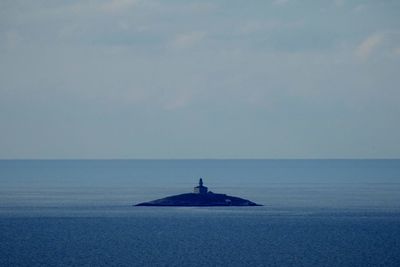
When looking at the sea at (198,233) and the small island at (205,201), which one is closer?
the sea at (198,233)

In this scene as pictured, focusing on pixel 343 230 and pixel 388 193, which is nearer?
pixel 343 230

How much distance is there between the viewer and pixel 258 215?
117 metres

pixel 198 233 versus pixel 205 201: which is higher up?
pixel 205 201

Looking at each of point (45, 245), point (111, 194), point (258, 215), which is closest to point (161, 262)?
point (45, 245)

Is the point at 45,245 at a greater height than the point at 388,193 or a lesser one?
lesser

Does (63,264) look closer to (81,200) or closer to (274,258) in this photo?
(274,258)

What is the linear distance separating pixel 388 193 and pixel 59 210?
7356 cm

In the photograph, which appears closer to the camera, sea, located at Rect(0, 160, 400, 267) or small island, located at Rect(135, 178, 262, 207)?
sea, located at Rect(0, 160, 400, 267)

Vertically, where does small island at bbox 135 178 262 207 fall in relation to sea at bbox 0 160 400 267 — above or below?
above

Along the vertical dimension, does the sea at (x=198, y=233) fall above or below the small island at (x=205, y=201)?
below

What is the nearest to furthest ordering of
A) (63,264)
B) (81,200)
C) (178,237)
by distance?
(63,264)
(178,237)
(81,200)

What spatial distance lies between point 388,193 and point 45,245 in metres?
101

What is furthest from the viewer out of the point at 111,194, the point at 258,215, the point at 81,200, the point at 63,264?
the point at 111,194

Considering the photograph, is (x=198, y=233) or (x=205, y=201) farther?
(x=205, y=201)
